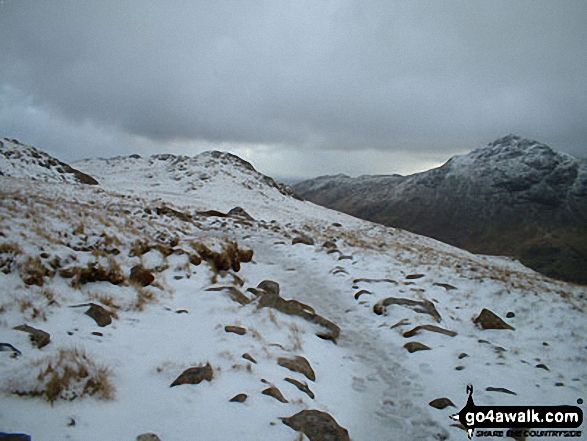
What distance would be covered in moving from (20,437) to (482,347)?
8801 mm

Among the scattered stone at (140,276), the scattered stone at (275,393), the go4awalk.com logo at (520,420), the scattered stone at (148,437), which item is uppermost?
the scattered stone at (140,276)

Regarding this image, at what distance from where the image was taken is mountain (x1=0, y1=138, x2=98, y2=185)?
37688 mm

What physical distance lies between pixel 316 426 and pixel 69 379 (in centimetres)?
340

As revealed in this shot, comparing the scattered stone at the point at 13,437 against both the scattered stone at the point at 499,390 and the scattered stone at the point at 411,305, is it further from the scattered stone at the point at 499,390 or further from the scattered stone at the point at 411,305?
the scattered stone at the point at 411,305

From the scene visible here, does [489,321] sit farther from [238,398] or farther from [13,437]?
[13,437]

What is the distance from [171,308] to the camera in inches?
325

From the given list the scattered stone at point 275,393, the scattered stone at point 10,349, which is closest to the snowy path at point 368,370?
the scattered stone at point 275,393

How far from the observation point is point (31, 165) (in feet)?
136

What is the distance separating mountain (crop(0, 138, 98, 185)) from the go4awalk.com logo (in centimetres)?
4360

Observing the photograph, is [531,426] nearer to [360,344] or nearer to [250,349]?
[360,344]

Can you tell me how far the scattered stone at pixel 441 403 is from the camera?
6.20 meters

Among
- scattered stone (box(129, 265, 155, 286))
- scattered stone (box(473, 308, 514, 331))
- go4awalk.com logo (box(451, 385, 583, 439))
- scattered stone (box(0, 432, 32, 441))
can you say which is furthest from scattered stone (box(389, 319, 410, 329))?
scattered stone (box(0, 432, 32, 441))

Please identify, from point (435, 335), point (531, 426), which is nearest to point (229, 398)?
point (531, 426)

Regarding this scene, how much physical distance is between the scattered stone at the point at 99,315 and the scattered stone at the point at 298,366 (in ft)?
11.1
